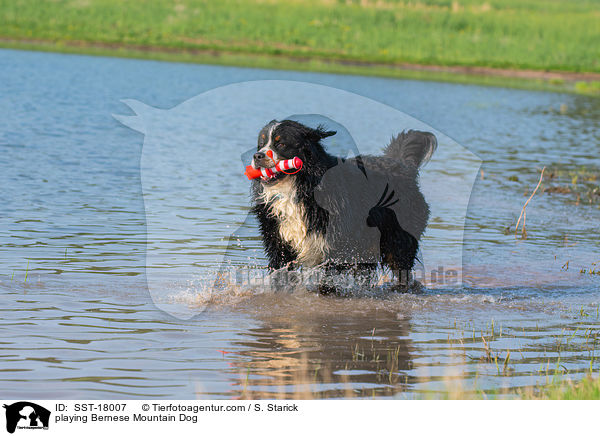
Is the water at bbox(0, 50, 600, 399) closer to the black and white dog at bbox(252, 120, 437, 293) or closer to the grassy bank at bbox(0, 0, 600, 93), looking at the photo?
the black and white dog at bbox(252, 120, 437, 293)

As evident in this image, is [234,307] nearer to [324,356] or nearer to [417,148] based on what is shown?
[324,356]

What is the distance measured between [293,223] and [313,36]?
4137cm

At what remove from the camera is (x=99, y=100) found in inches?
950

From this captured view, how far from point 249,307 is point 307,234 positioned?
876 millimetres

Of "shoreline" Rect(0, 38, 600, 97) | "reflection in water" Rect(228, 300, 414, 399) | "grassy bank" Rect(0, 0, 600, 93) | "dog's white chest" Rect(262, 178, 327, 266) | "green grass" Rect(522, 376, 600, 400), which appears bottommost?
"reflection in water" Rect(228, 300, 414, 399)

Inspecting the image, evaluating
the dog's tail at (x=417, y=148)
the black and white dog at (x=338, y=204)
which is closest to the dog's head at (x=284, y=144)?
the black and white dog at (x=338, y=204)

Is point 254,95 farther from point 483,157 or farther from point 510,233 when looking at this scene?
point 510,233

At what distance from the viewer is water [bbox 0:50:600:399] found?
6.29 meters

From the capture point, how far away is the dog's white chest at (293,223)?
792 centimetres

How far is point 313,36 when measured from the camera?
48281mm

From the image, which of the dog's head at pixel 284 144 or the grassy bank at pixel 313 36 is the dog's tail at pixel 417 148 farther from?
the grassy bank at pixel 313 36
